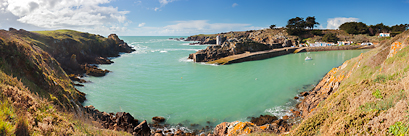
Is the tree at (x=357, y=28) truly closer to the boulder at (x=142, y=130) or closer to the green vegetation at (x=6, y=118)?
the boulder at (x=142, y=130)

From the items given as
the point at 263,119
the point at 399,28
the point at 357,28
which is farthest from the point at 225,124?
the point at 399,28

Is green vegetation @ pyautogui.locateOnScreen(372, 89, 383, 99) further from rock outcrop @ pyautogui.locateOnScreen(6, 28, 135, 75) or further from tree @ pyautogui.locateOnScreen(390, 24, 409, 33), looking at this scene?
tree @ pyautogui.locateOnScreen(390, 24, 409, 33)

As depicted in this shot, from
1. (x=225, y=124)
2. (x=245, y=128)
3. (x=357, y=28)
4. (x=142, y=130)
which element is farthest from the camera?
(x=357, y=28)

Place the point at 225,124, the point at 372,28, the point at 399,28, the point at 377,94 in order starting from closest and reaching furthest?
the point at 377,94, the point at 225,124, the point at 399,28, the point at 372,28

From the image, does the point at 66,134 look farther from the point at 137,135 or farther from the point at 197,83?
the point at 197,83

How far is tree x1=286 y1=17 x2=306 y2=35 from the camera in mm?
74444

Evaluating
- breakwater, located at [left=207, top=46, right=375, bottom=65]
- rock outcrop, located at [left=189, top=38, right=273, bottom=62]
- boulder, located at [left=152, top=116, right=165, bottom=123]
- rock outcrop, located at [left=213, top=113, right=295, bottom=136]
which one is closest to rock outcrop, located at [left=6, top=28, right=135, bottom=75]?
boulder, located at [left=152, top=116, right=165, bottom=123]

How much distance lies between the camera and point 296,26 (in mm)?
76062

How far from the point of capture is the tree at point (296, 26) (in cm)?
7444

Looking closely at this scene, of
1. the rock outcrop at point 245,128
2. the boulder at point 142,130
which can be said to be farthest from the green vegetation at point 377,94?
the boulder at point 142,130

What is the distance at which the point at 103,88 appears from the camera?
17.2 m

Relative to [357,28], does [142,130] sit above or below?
below

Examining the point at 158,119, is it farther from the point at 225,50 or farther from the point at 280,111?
the point at 225,50

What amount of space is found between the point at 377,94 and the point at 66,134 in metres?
7.48
